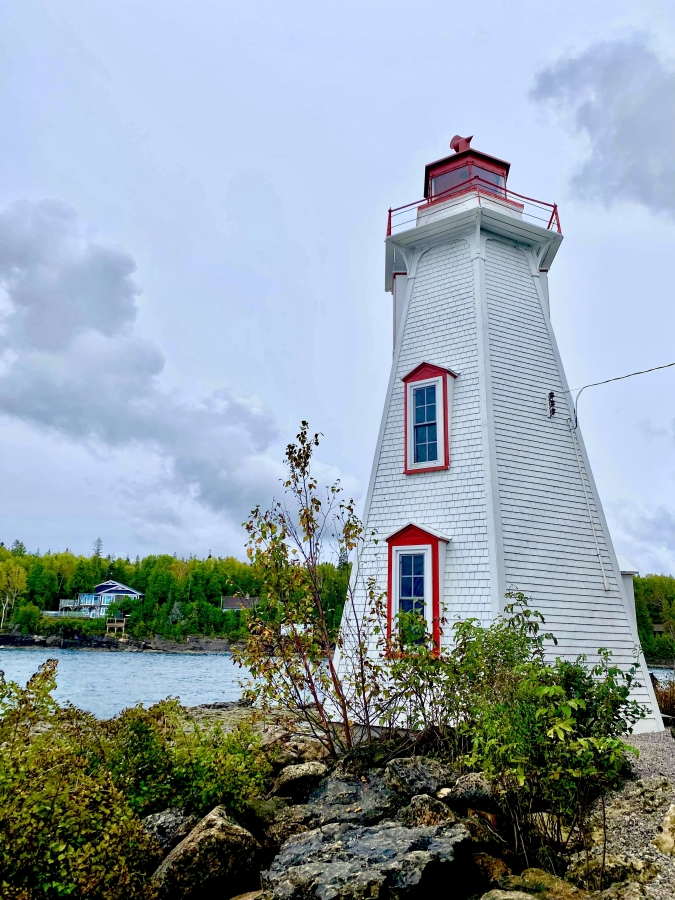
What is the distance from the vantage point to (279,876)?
4023 mm

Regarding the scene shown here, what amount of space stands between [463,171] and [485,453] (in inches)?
312

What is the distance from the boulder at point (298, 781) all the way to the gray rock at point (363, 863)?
1.46 meters

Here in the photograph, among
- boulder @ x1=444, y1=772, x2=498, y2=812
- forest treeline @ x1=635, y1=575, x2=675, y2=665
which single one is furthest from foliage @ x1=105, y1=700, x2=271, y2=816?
forest treeline @ x1=635, y1=575, x2=675, y2=665

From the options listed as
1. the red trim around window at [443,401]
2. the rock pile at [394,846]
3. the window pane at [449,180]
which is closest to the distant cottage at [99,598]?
the window pane at [449,180]

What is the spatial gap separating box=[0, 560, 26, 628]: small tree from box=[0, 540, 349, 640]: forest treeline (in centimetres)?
19

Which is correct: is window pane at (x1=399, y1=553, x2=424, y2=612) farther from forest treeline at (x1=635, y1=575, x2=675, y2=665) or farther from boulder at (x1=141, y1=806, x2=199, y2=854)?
forest treeline at (x1=635, y1=575, x2=675, y2=665)

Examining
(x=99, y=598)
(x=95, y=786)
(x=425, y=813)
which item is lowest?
(x=425, y=813)

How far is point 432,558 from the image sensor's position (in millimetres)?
10125

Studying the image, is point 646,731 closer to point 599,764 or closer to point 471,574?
point 471,574

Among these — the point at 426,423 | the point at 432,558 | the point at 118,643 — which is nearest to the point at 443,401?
the point at 426,423

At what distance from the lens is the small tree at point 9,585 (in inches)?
2452

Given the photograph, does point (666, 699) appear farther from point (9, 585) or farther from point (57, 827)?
point (9, 585)

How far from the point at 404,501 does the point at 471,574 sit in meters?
1.89

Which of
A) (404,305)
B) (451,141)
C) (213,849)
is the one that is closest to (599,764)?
(213,849)
